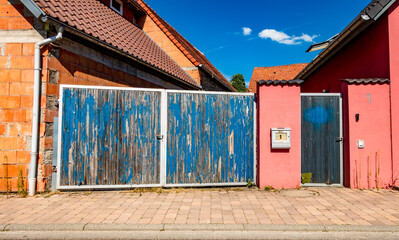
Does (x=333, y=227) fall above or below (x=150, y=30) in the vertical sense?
below

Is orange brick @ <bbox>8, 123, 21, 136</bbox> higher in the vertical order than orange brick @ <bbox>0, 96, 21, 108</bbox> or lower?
lower

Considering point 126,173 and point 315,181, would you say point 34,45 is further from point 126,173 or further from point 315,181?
point 315,181

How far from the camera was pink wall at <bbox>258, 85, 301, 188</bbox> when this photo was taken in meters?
5.34

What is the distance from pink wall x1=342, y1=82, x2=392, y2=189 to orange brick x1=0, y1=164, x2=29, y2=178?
7.07 metres

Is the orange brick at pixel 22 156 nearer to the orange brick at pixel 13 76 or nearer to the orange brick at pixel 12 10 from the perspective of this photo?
the orange brick at pixel 13 76

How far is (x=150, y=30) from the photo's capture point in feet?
40.7

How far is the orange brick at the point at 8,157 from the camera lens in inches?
194

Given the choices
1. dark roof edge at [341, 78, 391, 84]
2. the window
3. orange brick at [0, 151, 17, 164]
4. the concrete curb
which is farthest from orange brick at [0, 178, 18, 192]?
the window

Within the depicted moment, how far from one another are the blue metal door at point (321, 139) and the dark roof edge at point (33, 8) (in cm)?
593

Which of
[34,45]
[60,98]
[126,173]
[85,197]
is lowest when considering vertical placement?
[85,197]

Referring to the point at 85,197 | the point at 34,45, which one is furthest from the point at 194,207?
the point at 34,45

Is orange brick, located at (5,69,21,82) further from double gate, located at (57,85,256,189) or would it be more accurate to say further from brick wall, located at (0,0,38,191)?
double gate, located at (57,85,256,189)

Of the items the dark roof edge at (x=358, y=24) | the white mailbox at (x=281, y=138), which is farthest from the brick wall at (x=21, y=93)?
the dark roof edge at (x=358, y=24)

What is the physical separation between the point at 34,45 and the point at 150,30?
26.5 feet
